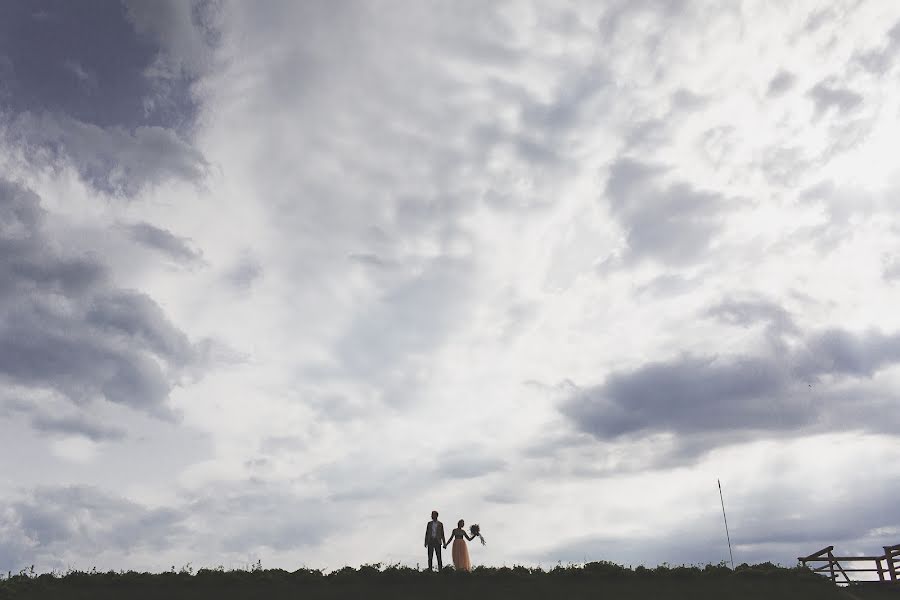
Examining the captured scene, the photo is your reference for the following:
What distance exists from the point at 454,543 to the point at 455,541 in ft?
0.25

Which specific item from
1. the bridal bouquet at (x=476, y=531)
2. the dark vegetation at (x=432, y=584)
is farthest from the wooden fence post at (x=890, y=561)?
the bridal bouquet at (x=476, y=531)

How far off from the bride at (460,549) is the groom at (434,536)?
325 mm

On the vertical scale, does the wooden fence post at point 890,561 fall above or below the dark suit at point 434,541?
below

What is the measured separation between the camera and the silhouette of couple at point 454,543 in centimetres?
2058

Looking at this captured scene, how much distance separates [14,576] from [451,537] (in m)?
13.1

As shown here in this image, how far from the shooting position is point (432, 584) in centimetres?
1939

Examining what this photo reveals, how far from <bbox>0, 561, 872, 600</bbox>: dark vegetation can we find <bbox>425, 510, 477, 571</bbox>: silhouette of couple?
65 centimetres

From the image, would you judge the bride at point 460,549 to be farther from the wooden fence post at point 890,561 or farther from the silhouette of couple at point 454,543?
the wooden fence post at point 890,561

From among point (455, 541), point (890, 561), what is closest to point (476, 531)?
point (455, 541)

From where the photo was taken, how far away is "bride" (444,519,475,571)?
20.5m

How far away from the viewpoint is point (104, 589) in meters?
19.7

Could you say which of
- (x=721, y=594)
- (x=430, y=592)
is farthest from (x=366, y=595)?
(x=721, y=594)

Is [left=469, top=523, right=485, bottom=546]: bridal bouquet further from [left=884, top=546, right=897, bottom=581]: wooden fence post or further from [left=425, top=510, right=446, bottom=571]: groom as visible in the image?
[left=884, top=546, right=897, bottom=581]: wooden fence post

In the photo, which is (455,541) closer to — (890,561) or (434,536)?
(434,536)
